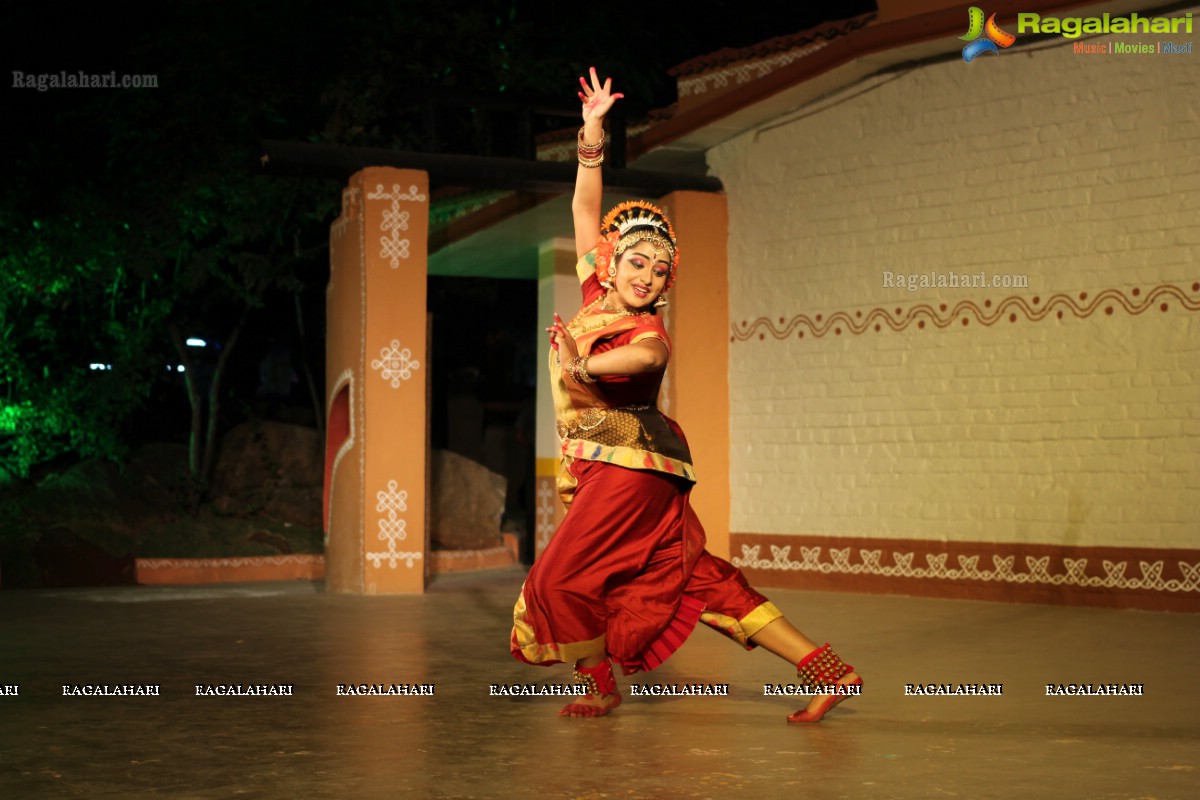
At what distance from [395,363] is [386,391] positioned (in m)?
0.22

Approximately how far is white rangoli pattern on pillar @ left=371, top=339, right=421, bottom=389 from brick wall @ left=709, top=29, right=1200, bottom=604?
2.72 m

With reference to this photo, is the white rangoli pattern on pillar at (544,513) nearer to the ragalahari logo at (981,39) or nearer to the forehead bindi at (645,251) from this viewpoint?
the ragalahari logo at (981,39)

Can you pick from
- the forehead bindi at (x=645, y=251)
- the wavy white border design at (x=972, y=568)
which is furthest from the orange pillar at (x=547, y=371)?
the forehead bindi at (x=645, y=251)

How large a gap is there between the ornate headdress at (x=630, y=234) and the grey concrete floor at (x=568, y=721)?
1.65 metres

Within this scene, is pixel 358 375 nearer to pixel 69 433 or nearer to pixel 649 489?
pixel 69 433

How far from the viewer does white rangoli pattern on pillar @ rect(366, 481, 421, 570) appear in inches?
419

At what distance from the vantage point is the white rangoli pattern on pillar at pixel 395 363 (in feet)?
35.2

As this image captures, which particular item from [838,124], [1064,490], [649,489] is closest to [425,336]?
[838,124]

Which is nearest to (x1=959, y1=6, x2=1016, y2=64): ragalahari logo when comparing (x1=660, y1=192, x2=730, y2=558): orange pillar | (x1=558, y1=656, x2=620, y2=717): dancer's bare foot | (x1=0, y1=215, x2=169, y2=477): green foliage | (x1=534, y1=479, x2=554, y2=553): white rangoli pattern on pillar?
(x1=660, y1=192, x2=730, y2=558): orange pillar

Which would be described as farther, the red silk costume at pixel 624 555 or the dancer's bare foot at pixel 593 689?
the dancer's bare foot at pixel 593 689

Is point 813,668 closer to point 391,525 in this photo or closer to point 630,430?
point 630,430

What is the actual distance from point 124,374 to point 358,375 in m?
4.00

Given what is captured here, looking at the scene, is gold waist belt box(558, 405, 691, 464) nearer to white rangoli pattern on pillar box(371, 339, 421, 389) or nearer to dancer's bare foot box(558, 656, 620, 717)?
dancer's bare foot box(558, 656, 620, 717)

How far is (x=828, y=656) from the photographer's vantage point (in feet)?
16.5
